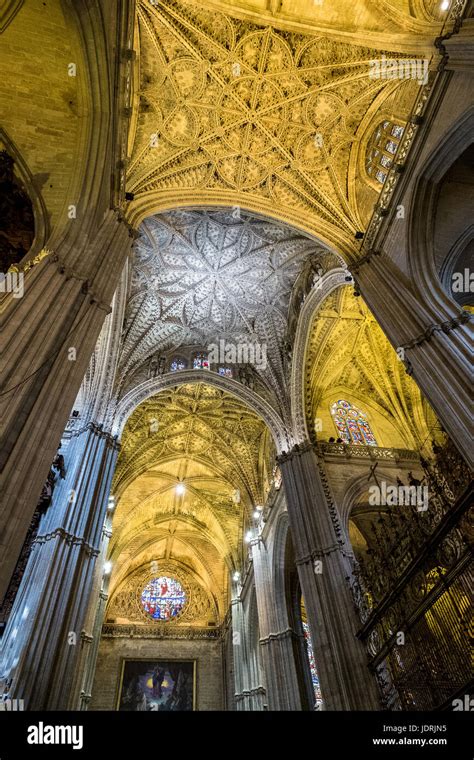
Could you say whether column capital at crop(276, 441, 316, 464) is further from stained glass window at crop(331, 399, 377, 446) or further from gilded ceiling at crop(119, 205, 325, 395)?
gilded ceiling at crop(119, 205, 325, 395)

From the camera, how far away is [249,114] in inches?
473

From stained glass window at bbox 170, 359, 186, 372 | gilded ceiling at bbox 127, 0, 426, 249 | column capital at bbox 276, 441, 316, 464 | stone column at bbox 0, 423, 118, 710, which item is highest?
stained glass window at bbox 170, 359, 186, 372

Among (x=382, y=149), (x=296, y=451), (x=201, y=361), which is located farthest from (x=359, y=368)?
(x=382, y=149)

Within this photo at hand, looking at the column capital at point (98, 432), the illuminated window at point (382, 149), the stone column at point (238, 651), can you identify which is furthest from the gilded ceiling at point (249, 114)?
the stone column at point (238, 651)

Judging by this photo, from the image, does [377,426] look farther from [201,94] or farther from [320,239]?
[201,94]

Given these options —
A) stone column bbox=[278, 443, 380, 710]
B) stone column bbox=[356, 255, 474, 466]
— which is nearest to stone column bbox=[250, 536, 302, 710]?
stone column bbox=[278, 443, 380, 710]

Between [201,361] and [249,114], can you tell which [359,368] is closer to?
[201,361]

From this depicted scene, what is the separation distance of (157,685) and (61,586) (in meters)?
14.2

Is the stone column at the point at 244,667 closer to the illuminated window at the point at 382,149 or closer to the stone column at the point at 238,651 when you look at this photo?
the stone column at the point at 238,651

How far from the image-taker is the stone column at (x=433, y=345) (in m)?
6.82

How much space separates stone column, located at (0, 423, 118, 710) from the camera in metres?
7.49

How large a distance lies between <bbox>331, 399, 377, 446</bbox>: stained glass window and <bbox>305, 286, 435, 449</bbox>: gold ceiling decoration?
45cm

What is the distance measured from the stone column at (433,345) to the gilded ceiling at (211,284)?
6228 mm
